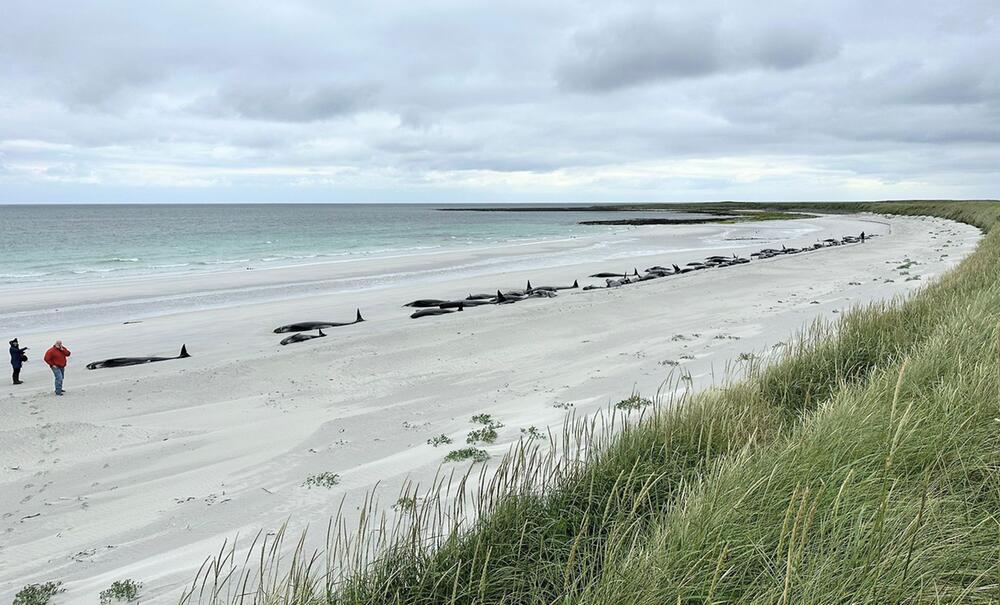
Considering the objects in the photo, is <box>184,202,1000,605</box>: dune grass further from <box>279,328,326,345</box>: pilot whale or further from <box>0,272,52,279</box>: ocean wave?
<box>0,272,52,279</box>: ocean wave

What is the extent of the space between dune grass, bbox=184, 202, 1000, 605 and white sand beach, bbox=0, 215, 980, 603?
1.25m

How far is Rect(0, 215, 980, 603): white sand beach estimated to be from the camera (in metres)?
5.73

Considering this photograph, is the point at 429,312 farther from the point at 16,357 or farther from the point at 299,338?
the point at 16,357

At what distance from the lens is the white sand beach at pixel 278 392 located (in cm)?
573

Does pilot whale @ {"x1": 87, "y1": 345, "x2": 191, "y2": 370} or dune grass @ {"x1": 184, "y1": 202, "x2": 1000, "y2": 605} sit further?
pilot whale @ {"x1": 87, "y1": 345, "x2": 191, "y2": 370}

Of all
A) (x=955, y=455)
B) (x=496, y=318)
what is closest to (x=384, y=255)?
(x=496, y=318)

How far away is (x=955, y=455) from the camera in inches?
140

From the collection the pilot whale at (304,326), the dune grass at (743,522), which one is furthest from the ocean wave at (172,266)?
the dune grass at (743,522)

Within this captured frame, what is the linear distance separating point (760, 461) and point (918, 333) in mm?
5404

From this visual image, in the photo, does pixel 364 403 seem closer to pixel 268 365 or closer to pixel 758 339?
pixel 268 365

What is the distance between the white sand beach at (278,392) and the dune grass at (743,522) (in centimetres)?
125

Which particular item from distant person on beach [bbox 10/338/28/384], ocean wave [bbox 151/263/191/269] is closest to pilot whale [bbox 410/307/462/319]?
distant person on beach [bbox 10/338/28/384]

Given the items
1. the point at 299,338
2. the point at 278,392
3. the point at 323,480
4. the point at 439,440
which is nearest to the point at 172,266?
the point at 299,338

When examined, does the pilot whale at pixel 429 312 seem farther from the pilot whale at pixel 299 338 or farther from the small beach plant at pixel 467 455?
the small beach plant at pixel 467 455
